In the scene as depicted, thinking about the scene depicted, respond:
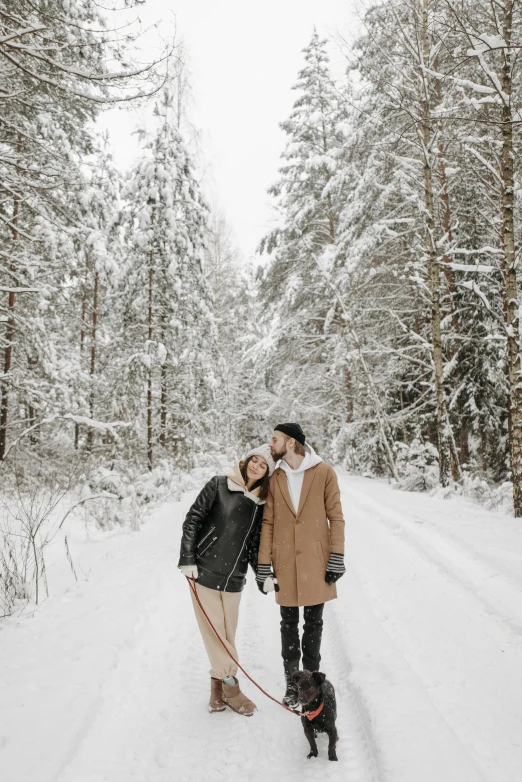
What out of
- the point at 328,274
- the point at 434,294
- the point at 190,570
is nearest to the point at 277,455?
the point at 190,570

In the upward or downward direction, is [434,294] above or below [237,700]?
above

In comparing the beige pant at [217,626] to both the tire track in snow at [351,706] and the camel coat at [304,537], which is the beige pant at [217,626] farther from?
the tire track in snow at [351,706]

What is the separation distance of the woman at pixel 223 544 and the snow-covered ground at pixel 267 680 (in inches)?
11.5

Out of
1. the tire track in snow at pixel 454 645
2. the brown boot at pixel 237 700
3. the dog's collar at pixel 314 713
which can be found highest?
the dog's collar at pixel 314 713

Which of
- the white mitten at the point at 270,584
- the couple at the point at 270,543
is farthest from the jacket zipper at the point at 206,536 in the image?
the white mitten at the point at 270,584

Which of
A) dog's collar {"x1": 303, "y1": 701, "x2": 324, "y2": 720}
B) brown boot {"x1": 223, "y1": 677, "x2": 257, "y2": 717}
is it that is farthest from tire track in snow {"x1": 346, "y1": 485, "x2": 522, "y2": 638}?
brown boot {"x1": 223, "y1": 677, "x2": 257, "y2": 717}

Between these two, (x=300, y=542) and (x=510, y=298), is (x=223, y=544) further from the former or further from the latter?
(x=510, y=298)

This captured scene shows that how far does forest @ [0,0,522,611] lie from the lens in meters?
8.04

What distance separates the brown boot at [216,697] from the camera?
339 centimetres

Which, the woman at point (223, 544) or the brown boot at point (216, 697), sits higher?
the woman at point (223, 544)

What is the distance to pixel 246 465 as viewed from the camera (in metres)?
3.49

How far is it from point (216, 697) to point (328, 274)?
514 inches

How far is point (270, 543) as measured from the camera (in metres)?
3.45

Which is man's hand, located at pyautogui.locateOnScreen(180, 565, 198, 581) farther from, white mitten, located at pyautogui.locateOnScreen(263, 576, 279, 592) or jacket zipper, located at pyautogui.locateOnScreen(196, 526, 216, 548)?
white mitten, located at pyautogui.locateOnScreen(263, 576, 279, 592)
